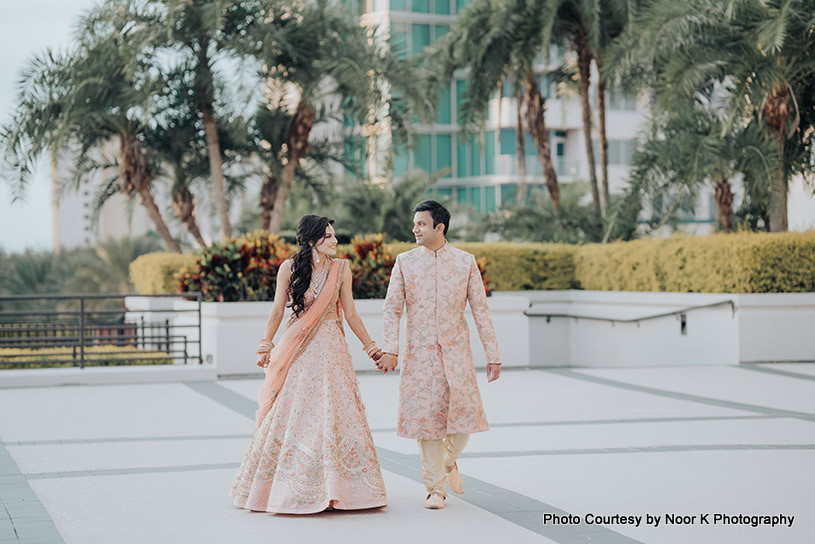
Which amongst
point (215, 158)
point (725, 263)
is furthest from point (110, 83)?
point (725, 263)

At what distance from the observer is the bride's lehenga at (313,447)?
6.65m

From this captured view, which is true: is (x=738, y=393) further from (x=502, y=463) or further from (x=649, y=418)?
(x=502, y=463)

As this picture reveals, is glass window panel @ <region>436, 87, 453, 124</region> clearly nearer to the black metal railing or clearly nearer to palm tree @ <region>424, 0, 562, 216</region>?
palm tree @ <region>424, 0, 562, 216</region>

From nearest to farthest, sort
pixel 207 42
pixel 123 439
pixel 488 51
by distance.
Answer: pixel 123 439, pixel 207 42, pixel 488 51

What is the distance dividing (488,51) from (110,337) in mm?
10811

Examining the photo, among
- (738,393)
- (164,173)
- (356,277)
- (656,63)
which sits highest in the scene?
(656,63)

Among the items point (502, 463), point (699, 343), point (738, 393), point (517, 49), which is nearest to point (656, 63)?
A: point (517, 49)

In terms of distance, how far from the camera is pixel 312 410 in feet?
22.4

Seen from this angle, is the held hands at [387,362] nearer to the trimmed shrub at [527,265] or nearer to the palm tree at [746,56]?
the palm tree at [746,56]

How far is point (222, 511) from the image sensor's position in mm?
6801

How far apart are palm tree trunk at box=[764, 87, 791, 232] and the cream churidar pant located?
41.1ft

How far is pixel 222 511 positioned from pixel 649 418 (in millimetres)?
5312

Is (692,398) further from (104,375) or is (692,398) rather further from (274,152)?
(274,152)

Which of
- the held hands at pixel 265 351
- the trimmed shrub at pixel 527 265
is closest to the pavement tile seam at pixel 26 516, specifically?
the held hands at pixel 265 351
